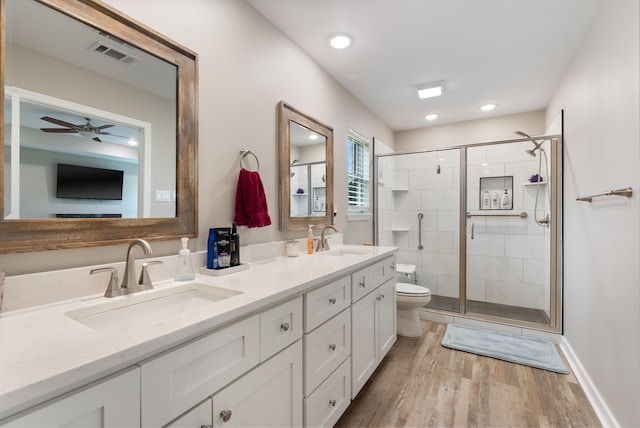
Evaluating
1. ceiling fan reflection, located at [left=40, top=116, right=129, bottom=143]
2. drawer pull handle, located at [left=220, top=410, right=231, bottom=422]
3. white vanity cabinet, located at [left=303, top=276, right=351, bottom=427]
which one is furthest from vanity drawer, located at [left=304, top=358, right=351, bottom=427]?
ceiling fan reflection, located at [left=40, top=116, right=129, bottom=143]

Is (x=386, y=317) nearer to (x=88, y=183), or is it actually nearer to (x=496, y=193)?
(x=88, y=183)

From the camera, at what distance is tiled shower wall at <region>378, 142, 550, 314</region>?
3.12 m

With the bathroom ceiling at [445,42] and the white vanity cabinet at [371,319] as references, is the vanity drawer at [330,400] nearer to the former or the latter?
the white vanity cabinet at [371,319]

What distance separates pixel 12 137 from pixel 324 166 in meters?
1.91

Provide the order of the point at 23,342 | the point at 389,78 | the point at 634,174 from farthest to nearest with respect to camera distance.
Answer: the point at 389,78
the point at 634,174
the point at 23,342

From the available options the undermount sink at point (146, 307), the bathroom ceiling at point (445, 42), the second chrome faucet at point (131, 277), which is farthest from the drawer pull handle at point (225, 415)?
the bathroom ceiling at point (445, 42)

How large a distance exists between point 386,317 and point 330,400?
90 centimetres

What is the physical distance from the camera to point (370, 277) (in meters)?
1.93

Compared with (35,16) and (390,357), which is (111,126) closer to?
(35,16)

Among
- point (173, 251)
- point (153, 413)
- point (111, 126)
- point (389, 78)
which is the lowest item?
point (153, 413)

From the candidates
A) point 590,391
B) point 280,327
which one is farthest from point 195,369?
point 590,391

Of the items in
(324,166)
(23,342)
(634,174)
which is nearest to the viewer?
(23,342)

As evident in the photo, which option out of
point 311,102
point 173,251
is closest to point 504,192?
point 311,102

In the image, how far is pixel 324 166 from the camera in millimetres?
2541
